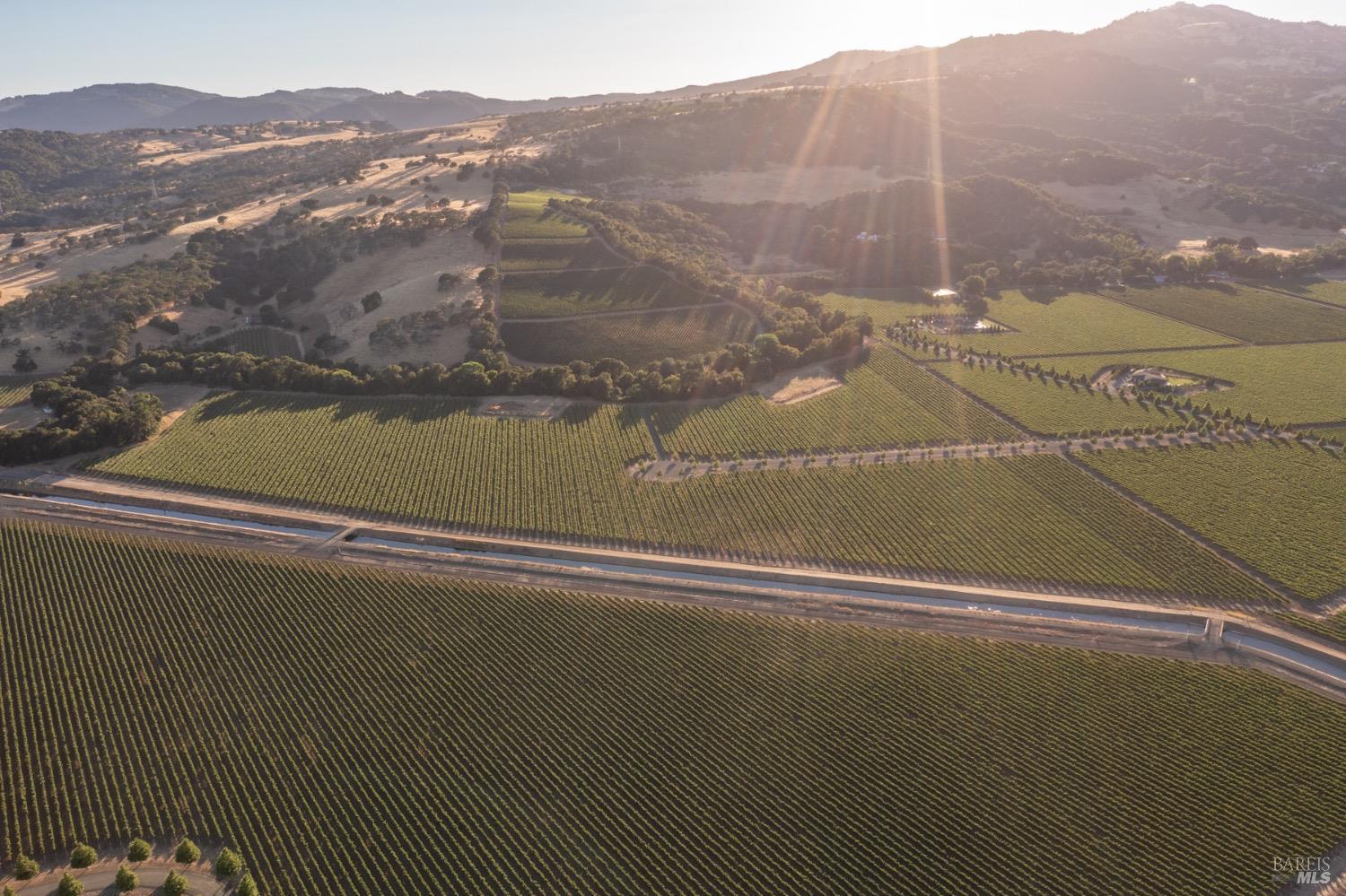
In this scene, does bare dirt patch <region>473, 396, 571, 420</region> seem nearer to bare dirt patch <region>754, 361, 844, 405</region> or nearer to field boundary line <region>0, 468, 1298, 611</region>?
field boundary line <region>0, 468, 1298, 611</region>

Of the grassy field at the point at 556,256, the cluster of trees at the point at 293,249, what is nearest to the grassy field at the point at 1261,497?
the grassy field at the point at 556,256

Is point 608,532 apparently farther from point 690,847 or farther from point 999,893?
point 999,893

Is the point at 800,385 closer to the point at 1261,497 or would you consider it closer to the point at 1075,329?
the point at 1261,497

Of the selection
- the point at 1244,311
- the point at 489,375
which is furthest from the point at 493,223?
the point at 1244,311

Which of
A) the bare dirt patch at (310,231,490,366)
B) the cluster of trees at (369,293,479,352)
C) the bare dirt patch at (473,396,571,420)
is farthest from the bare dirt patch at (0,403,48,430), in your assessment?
the bare dirt patch at (473,396,571,420)

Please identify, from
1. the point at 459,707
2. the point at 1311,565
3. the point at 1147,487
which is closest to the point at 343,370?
the point at 459,707

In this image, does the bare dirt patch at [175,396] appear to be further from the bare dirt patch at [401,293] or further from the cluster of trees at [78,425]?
the bare dirt patch at [401,293]
